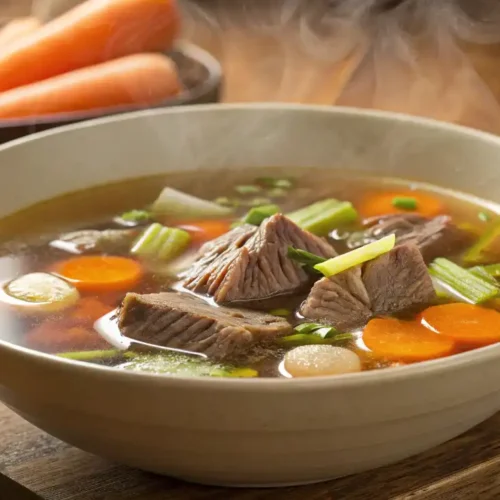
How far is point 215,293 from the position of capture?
170 cm

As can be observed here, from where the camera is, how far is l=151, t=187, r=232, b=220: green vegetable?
2146 millimetres

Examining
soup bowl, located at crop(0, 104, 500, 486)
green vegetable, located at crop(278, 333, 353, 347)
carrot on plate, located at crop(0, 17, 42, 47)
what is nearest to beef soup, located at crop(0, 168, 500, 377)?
green vegetable, located at crop(278, 333, 353, 347)

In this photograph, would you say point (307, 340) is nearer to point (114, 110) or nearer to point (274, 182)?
point (274, 182)

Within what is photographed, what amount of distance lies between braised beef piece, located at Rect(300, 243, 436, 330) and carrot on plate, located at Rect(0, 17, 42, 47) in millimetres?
1866

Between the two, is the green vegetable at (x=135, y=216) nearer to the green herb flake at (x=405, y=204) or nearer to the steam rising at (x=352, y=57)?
the green herb flake at (x=405, y=204)

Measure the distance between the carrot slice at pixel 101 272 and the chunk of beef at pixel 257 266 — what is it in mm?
121

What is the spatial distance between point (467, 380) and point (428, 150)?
48.9 inches

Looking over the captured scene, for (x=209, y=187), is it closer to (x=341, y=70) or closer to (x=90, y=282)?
(x=90, y=282)

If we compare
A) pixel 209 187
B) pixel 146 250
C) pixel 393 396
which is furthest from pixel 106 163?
pixel 393 396

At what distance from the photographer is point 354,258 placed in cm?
166

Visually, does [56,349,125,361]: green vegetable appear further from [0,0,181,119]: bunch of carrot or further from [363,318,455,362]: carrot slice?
[0,0,181,119]: bunch of carrot

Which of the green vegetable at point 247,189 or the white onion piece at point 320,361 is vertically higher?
the green vegetable at point 247,189

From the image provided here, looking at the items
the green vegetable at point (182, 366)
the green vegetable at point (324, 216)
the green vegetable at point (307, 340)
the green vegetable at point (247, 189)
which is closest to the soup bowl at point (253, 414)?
the green vegetable at point (182, 366)

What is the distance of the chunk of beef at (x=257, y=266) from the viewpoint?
170 cm
